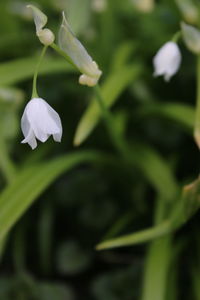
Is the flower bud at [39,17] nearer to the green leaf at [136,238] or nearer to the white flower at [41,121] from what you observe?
the white flower at [41,121]

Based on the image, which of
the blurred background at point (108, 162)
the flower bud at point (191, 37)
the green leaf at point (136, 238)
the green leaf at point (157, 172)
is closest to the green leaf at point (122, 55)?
the blurred background at point (108, 162)

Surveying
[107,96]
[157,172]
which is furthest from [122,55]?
[157,172]

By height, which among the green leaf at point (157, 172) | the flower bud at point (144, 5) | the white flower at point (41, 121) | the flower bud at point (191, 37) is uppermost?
the white flower at point (41, 121)

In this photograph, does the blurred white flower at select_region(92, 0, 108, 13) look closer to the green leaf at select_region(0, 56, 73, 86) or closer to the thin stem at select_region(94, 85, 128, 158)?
the green leaf at select_region(0, 56, 73, 86)

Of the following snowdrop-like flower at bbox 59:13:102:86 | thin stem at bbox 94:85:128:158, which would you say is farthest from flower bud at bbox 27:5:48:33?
thin stem at bbox 94:85:128:158

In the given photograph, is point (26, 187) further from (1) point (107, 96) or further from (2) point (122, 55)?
(2) point (122, 55)

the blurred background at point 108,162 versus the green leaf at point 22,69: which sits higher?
the green leaf at point 22,69

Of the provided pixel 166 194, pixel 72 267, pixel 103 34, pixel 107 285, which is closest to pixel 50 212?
pixel 72 267
